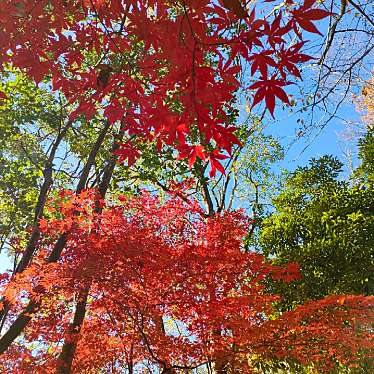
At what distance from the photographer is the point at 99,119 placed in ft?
23.4

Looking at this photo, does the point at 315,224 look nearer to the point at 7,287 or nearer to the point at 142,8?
the point at 7,287

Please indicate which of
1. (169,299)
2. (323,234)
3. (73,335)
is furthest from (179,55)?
(323,234)

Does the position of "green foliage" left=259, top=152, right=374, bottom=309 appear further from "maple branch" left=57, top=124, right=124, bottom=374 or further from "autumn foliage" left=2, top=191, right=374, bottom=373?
"maple branch" left=57, top=124, right=124, bottom=374

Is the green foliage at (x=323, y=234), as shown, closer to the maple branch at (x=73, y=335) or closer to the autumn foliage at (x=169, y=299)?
the autumn foliage at (x=169, y=299)

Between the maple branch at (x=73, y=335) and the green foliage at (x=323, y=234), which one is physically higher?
the green foliage at (x=323, y=234)

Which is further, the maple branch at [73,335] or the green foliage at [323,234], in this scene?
the green foliage at [323,234]

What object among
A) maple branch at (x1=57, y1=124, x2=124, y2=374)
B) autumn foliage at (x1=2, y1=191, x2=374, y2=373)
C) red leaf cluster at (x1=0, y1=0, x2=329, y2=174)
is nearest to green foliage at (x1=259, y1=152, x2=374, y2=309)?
autumn foliage at (x1=2, y1=191, x2=374, y2=373)

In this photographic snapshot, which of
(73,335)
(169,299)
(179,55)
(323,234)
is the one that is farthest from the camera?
(323,234)

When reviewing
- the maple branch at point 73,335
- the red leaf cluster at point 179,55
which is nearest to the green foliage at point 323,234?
the maple branch at point 73,335

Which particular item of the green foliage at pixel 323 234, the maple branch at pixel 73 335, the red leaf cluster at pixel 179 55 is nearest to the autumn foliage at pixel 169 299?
the maple branch at pixel 73 335

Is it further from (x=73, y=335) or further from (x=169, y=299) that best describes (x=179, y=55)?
(x=73, y=335)

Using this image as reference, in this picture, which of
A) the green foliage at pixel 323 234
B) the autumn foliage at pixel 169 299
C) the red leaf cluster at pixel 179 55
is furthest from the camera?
the green foliage at pixel 323 234

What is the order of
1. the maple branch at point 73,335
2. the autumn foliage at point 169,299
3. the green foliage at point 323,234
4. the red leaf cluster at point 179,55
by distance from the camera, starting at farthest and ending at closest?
the green foliage at point 323,234 < the maple branch at point 73,335 < the autumn foliage at point 169,299 < the red leaf cluster at point 179,55

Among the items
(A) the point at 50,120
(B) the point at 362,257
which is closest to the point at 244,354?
(B) the point at 362,257
